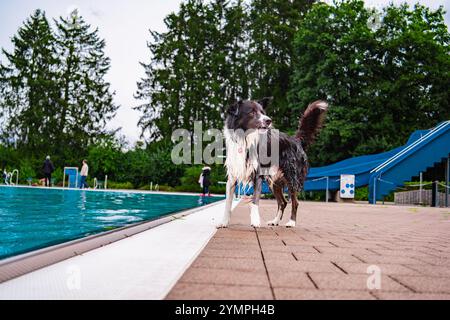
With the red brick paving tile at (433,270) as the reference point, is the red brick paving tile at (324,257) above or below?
below

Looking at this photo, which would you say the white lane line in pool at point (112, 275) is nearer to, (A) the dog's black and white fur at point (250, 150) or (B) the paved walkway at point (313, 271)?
(B) the paved walkway at point (313, 271)

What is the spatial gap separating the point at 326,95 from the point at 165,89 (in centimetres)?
1518

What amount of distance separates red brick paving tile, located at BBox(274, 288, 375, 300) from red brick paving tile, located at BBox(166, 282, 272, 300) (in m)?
0.06

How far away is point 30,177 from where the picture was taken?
2991 centimetres

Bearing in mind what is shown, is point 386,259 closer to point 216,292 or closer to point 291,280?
point 291,280

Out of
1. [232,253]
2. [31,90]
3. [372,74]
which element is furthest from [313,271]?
[31,90]

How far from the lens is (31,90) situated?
125ft

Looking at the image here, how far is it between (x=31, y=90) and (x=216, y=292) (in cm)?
4153

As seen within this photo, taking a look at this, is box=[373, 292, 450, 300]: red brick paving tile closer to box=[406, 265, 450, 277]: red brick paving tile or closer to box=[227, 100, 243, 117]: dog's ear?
box=[406, 265, 450, 277]: red brick paving tile

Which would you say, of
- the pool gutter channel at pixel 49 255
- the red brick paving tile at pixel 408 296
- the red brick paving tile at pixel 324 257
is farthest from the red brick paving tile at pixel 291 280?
the pool gutter channel at pixel 49 255

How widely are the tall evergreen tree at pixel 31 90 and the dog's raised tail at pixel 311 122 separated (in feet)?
116

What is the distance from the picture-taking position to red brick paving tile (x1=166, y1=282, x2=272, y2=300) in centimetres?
170

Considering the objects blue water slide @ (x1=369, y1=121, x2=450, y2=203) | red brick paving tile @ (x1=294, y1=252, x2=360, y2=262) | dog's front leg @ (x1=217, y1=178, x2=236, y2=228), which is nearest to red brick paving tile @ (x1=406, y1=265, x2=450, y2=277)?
red brick paving tile @ (x1=294, y1=252, x2=360, y2=262)

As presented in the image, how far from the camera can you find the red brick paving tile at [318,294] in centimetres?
177
